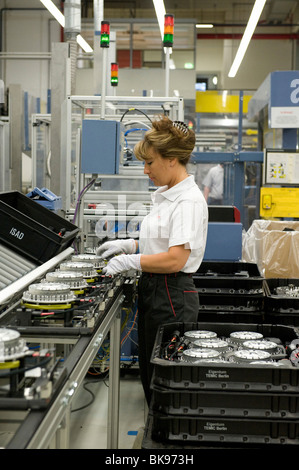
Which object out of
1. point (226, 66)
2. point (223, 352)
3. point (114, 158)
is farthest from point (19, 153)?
point (226, 66)

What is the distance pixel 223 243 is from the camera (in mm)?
3439

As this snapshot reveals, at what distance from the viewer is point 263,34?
40.0 feet

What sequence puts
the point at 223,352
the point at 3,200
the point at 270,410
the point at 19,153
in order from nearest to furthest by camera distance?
the point at 270,410 < the point at 223,352 < the point at 3,200 < the point at 19,153

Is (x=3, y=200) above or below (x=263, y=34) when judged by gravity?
below

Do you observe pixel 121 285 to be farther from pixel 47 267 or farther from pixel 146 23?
pixel 146 23

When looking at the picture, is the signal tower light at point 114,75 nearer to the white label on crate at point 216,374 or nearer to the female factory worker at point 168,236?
the female factory worker at point 168,236

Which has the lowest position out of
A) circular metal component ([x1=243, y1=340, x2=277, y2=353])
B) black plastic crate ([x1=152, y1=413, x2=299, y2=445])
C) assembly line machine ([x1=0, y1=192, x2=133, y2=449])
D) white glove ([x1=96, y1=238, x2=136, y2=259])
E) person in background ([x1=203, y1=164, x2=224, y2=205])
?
black plastic crate ([x1=152, y1=413, x2=299, y2=445])

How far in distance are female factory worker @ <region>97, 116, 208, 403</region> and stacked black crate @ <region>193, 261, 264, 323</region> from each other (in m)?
0.69

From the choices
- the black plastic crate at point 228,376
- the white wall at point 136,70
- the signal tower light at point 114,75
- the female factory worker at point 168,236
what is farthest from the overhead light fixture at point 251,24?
the black plastic crate at point 228,376

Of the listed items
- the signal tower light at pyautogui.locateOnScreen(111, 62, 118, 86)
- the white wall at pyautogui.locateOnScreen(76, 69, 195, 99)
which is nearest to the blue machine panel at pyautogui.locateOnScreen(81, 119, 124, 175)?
the signal tower light at pyautogui.locateOnScreen(111, 62, 118, 86)

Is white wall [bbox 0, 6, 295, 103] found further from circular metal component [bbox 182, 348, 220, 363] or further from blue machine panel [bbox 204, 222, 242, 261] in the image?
circular metal component [bbox 182, 348, 220, 363]

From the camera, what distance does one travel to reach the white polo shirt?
2.17m

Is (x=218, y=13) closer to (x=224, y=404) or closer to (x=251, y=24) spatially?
(x=251, y=24)

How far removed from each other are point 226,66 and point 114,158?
976cm
